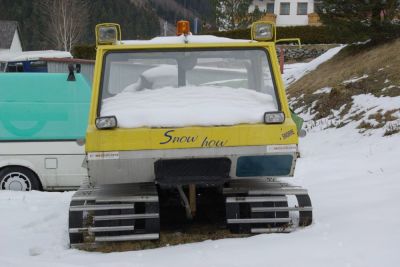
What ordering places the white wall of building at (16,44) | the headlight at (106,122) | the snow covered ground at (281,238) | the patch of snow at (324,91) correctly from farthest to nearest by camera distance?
the white wall of building at (16,44) → the patch of snow at (324,91) → the headlight at (106,122) → the snow covered ground at (281,238)

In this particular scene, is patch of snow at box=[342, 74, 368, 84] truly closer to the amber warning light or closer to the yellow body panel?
the amber warning light

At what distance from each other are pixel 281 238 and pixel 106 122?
6.47 feet

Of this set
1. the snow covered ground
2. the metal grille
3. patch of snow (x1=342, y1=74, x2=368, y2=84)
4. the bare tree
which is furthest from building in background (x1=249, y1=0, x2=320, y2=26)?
the metal grille

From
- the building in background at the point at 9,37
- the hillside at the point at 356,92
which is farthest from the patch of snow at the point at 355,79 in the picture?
the building in background at the point at 9,37

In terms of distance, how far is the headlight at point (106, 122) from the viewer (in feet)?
17.5

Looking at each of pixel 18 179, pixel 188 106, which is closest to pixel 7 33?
pixel 18 179

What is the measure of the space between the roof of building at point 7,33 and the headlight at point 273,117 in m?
76.0

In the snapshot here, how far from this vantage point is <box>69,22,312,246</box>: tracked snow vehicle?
5414mm

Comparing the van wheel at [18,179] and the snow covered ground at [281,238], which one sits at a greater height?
the snow covered ground at [281,238]

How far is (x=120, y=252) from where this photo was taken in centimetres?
545

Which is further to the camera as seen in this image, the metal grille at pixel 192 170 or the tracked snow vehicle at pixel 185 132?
the metal grille at pixel 192 170

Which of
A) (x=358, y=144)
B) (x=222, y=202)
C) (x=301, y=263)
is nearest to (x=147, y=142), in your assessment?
(x=301, y=263)

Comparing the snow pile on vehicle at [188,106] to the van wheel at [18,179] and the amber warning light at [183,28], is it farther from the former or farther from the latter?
the van wheel at [18,179]

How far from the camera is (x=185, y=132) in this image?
540 cm
